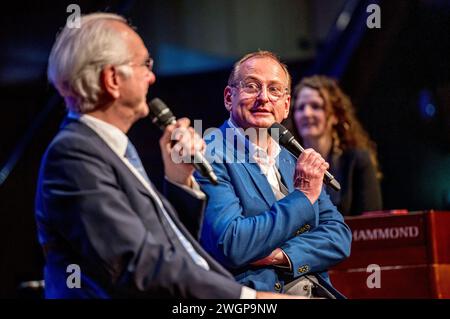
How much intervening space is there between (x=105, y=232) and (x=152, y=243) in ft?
0.39

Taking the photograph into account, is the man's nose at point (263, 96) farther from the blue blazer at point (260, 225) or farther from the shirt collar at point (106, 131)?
the shirt collar at point (106, 131)

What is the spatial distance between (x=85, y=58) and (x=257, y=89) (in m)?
0.86

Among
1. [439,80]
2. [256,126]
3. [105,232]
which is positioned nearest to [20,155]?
[256,126]

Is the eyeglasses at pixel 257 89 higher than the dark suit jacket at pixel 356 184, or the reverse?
the dark suit jacket at pixel 356 184

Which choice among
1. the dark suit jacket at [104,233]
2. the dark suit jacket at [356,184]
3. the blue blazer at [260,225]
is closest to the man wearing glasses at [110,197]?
the dark suit jacket at [104,233]

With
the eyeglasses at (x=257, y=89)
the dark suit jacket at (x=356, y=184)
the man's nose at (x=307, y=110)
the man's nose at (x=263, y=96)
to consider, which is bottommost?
the man's nose at (x=263, y=96)

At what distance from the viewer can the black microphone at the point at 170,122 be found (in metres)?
2.16

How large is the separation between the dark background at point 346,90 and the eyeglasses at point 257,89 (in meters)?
1.50

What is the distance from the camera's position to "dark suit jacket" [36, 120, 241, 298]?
6.41 ft

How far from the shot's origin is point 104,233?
6.40ft

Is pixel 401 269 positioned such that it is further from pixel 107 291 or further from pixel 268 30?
pixel 268 30

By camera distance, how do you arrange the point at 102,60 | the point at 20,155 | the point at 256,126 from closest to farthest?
the point at 102,60 < the point at 256,126 < the point at 20,155

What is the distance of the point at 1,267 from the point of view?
183 inches

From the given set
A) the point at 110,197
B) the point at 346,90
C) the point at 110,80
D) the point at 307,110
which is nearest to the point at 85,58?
the point at 110,80
